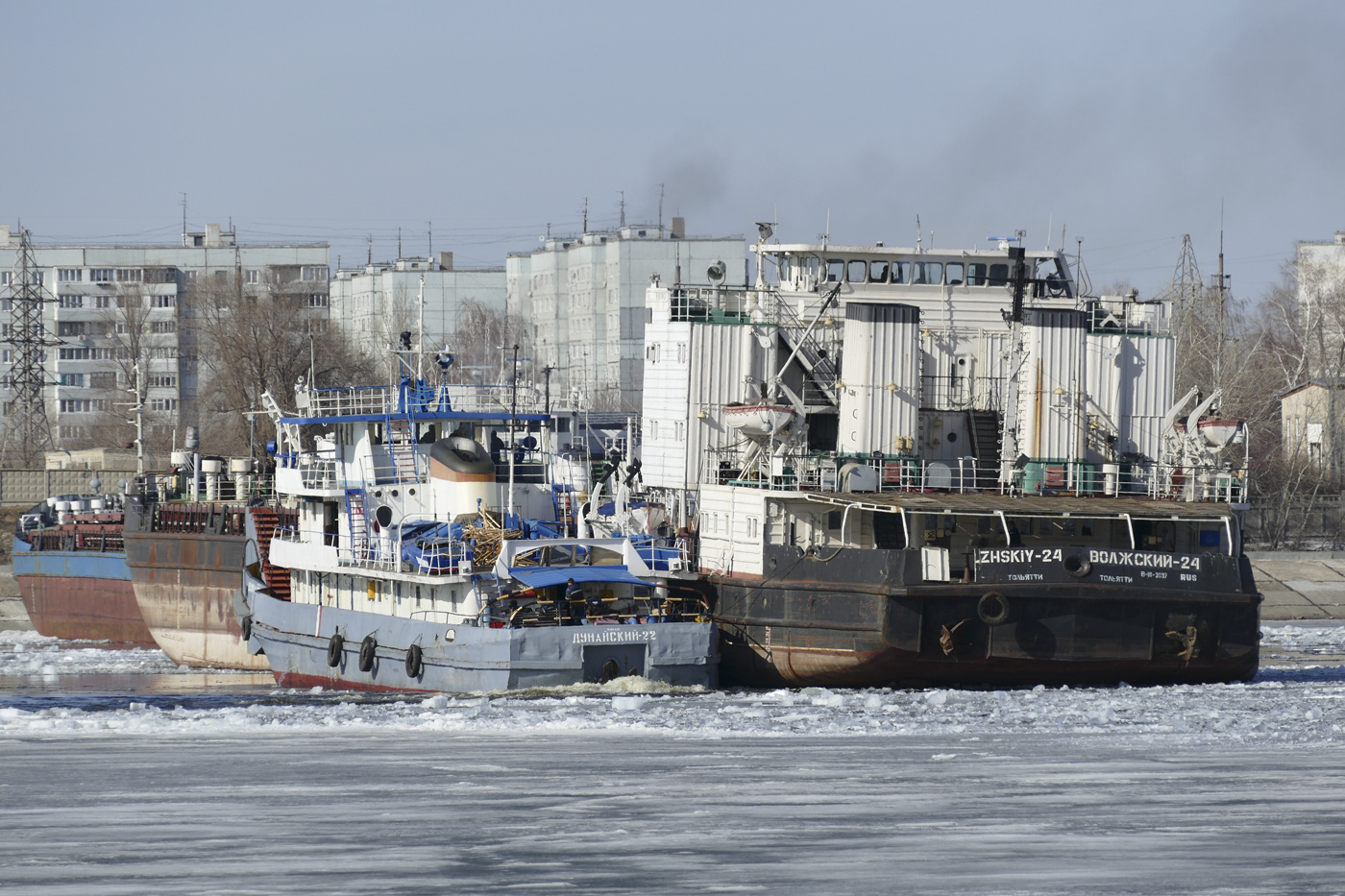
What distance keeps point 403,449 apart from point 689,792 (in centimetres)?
1800

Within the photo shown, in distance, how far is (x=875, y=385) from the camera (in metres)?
34.0

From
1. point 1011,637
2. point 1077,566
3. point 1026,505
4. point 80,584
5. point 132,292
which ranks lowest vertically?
point 80,584

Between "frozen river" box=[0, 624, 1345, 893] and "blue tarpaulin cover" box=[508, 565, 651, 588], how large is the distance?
213cm

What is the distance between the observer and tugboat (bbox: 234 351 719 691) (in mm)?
30750

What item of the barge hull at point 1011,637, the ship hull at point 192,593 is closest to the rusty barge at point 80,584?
the ship hull at point 192,593

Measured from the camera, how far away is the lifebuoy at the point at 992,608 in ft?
97.6

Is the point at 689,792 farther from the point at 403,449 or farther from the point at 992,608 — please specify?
the point at 403,449

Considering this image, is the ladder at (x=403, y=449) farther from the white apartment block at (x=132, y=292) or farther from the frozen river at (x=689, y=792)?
the white apartment block at (x=132, y=292)

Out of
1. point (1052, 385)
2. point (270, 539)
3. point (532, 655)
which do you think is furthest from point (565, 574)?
point (270, 539)

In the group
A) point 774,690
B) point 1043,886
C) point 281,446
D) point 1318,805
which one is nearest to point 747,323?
point 774,690

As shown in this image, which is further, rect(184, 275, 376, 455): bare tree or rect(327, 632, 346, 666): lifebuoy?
rect(184, 275, 376, 455): bare tree

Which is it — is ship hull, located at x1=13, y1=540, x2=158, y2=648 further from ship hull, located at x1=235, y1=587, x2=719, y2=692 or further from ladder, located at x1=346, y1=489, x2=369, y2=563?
ship hull, located at x1=235, y1=587, x2=719, y2=692

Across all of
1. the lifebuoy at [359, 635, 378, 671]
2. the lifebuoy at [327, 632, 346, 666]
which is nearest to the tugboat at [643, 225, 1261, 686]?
the lifebuoy at [359, 635, 378, 671]

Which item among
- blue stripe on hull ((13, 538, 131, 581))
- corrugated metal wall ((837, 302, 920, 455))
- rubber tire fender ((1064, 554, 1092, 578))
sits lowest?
blue stripe on hull ((13, 538, 131, 581))
